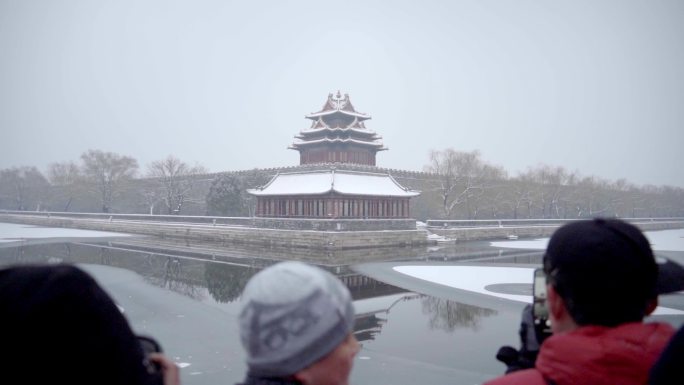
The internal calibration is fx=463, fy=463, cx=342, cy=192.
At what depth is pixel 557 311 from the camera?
155cm

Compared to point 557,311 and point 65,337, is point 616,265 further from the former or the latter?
point 65,337

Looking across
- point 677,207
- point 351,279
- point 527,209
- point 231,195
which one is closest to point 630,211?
point 677,207

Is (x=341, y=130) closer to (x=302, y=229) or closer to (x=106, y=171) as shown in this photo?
(x=302, y=229)

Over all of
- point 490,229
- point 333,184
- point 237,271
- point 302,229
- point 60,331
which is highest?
point 333,184

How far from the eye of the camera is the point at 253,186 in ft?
132

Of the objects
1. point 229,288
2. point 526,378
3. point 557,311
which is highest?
point 557,311

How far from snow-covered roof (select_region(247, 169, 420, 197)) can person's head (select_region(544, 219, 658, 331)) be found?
2599 centimetres

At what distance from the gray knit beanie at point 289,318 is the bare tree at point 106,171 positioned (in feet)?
171

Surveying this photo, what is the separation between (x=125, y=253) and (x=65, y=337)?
77.1 feet

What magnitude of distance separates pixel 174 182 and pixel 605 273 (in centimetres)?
4817

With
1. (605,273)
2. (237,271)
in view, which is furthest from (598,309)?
(237,271)

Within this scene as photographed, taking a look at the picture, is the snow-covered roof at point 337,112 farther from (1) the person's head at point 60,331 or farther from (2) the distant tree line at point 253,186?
(1) the person's head at point 60,331

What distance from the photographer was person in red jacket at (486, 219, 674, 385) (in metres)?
1.33

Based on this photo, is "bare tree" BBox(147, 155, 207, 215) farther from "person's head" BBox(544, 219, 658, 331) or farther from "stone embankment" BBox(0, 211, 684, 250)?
"person's head" BBox(544, 219, 658, 331)
